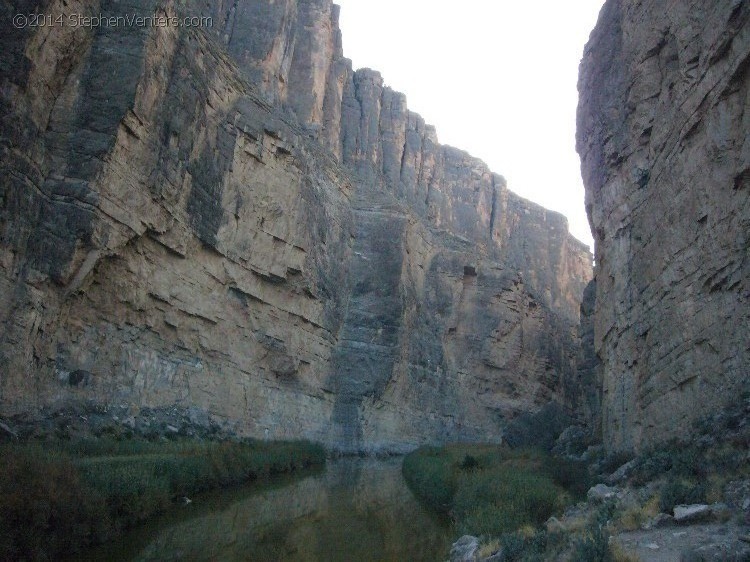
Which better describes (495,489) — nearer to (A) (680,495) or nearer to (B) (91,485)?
(A) (680,495)

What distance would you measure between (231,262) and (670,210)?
17.7 metres

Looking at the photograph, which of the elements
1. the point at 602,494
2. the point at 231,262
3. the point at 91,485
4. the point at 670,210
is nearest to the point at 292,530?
the point at 91,485

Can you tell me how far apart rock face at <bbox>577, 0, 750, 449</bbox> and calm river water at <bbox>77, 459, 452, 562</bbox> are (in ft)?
21.2

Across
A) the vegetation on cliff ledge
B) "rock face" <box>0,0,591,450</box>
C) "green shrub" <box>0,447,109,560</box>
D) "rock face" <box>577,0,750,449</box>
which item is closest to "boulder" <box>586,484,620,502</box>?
"rock face" <box>577,0,750,449</box>

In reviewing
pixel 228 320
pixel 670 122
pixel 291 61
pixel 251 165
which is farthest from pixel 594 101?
pixel 291 61

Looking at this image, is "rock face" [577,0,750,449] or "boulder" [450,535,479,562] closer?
"boulder" [450,535,479,562]

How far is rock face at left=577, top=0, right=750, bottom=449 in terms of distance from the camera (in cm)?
1262

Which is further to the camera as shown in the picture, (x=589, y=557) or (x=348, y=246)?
(x=348, y=246)

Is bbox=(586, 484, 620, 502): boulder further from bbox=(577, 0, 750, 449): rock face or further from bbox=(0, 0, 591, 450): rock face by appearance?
bbox=(0, 0, 591, 450): rock face

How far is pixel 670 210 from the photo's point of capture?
52.5ft

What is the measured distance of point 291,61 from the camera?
51281 mm

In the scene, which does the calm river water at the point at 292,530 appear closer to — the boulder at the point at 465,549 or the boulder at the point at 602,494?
the boulder at the point at 465,549

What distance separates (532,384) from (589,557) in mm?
43034

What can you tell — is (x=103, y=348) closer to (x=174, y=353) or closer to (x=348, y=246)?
(x=174, y=353)
